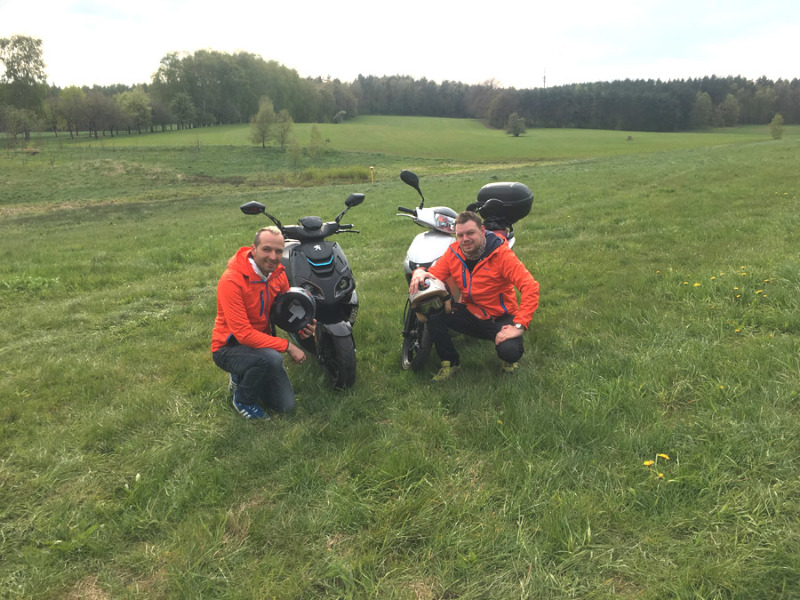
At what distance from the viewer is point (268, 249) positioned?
3125 millimetres

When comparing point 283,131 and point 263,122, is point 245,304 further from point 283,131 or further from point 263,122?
point 263,122

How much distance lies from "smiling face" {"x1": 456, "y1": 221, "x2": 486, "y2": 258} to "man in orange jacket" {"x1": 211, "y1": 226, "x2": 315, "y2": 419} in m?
1.30

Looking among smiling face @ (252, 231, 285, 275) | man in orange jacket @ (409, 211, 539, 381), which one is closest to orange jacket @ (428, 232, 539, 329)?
man in orange jacket @ (409, 211, 539, 381)

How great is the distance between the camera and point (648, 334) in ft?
12.7

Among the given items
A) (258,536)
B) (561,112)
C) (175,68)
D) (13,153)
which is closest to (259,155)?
(13,153)

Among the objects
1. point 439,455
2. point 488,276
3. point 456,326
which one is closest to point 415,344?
point 456,326

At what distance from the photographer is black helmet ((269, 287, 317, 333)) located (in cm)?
312

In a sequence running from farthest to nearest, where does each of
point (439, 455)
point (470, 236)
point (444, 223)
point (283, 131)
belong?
1. point (283, 131)
2. point (444, 223)
3. point (470, 236)
4. point (439, 455)

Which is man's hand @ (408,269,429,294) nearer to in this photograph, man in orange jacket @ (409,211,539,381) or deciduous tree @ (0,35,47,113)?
man in orange jacket @ (409,211,539,381)

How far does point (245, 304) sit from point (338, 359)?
79cm

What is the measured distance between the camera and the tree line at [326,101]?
225 ft

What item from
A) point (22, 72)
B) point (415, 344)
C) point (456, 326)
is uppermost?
point (22, 72)

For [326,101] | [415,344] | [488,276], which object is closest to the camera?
[488,276]

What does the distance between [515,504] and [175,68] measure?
9190cm
